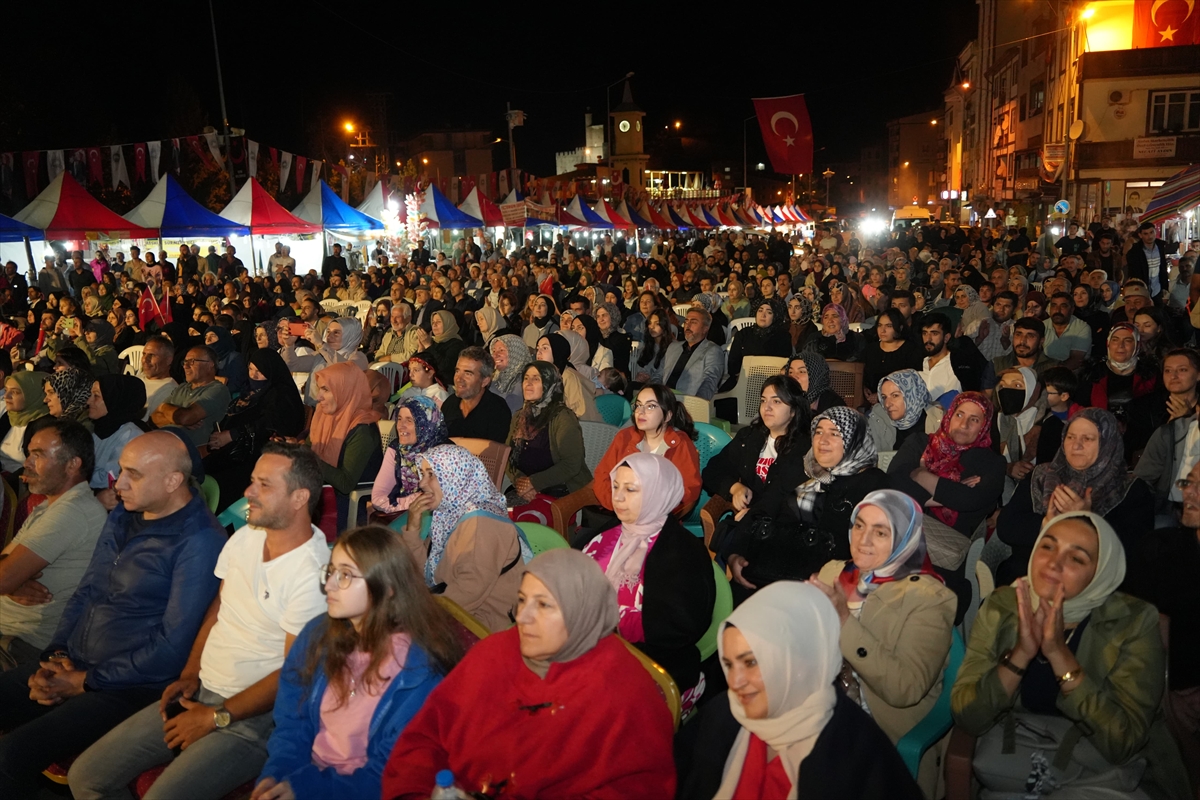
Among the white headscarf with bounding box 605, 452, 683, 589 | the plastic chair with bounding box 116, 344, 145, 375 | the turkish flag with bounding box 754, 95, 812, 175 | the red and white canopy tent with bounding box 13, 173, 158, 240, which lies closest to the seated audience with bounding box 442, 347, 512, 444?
the white headscarf with bounding box 605, 452, 683, 589

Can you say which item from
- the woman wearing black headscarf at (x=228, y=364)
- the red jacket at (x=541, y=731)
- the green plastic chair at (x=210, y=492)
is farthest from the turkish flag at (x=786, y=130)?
the red jacket at (x=541, y=731)

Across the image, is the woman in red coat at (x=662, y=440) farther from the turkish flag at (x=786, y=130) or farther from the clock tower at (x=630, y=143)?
the clock tower at (x=630, y=143)

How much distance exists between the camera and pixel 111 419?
205 inches

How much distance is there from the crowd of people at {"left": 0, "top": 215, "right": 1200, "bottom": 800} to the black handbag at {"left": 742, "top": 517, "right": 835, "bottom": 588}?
0.05 feet

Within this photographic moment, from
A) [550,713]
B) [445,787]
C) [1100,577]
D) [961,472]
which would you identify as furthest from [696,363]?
[445,787]

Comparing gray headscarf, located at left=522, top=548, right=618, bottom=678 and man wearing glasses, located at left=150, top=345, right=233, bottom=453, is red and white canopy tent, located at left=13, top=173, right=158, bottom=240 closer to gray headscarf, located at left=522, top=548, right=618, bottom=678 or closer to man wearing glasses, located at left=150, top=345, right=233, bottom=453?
man wearing glasses, located at left=150, top=345, right=233, bottom=453

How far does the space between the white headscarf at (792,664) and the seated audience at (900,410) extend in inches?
124

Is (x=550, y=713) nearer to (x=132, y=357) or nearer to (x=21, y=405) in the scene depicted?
(x=21, y=405)

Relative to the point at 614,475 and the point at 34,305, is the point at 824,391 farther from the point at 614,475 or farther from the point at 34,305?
the point at 34,305

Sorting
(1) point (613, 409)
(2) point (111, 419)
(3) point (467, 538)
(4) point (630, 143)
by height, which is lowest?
(1) point (613, 409)

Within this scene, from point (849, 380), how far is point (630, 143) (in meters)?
80.7

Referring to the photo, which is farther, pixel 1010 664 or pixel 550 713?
pixel 1010 664

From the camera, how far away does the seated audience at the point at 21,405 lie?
5.42m

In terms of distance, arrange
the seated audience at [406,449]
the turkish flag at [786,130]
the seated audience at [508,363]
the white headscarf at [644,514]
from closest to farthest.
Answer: the white headscarf at [644,514]
the seated audience at [406,449]
the seated audience at [508,363]
the turkish flag at [786,130]
